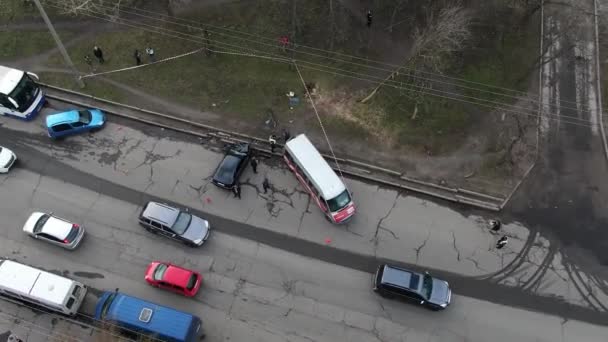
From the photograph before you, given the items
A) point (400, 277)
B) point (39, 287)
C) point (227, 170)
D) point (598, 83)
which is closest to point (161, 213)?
point (227, 170)

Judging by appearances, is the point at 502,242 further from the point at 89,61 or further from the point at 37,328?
the point at 89,61

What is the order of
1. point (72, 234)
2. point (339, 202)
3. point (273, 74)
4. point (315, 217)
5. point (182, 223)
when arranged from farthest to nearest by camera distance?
point (273, 74), point (315, 217), point (339, 202), point (182, 223), point (72, 234)

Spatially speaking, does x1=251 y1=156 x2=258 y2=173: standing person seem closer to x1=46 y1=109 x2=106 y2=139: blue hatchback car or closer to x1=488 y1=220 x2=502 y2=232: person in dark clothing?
x1=46 y1=109 x2=106 y2=139: blue hatchback car

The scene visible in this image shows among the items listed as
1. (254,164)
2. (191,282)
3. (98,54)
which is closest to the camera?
(191,282)

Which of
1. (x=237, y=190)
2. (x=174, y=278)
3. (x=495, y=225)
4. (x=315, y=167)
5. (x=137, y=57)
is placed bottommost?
(x=174, y=278)

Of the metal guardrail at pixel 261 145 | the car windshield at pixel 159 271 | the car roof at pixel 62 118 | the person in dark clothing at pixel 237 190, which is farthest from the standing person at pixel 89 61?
the car windshield at pixel 159 271

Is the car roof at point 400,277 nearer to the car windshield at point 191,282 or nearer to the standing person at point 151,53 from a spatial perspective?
the car windshield at point 191,282

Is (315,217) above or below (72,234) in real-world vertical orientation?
above

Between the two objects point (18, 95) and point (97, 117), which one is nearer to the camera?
point (18, 95)
